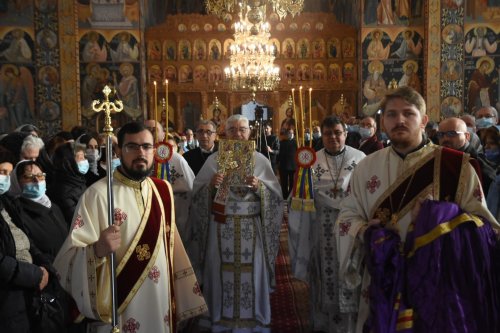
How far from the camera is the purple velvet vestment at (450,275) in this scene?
7.04ft

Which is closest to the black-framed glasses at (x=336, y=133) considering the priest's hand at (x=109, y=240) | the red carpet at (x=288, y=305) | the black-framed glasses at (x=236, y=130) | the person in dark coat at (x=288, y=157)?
the black-framed glasses at (x=236, y=130)

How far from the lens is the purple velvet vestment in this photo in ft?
7.04

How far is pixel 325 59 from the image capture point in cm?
1508

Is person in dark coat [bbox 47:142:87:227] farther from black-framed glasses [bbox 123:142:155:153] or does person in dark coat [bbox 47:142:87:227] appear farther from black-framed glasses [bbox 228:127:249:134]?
black-framed glasses [bbox 123:142:155:153]

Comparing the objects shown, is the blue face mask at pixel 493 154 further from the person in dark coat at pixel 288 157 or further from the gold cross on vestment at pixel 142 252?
the person in dark coat at pixel 288 157

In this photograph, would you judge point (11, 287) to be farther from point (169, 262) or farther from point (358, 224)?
point (358, 224)

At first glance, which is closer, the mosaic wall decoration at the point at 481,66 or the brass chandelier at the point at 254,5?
the brass chandelier at the point at 254,5

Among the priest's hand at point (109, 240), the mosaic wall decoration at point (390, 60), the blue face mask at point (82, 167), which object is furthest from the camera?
the mosaic wall decoration at point (390, 60)

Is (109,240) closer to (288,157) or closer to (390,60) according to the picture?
(288,157)

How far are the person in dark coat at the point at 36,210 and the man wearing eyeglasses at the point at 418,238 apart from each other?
5.71 ft

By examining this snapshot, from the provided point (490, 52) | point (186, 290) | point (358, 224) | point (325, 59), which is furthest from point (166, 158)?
point (490, 52)

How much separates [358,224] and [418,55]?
13.1 metres

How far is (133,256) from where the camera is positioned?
2.65m

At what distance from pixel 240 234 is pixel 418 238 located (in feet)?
6.94
